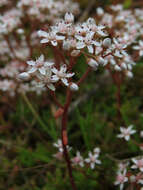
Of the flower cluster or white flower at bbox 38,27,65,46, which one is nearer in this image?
white flower at bbox 38,27,65,46

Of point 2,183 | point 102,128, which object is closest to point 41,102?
point 102,128

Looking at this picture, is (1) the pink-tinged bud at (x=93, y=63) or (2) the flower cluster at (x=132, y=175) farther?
(2) the flower cluster at (x=132, y=175)

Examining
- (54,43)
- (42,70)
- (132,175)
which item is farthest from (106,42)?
(132,175)

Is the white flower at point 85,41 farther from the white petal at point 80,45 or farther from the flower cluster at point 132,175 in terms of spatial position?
the flower cluster at point 132,175

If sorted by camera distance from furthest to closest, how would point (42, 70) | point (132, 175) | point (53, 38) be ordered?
point (132, 175) → point (53, 38) → point (42, 70)

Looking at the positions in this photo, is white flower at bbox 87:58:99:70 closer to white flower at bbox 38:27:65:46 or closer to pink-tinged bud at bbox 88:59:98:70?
pink-tinged bud at bbox 88:59:98:70

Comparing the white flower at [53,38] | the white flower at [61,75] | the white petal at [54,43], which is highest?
the white flower at [53,38]

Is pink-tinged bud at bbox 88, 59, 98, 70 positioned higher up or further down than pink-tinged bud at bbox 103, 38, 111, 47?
further down

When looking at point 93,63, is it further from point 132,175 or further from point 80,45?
point 132,175

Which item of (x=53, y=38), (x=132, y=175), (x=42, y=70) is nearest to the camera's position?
(x=42, y=70)

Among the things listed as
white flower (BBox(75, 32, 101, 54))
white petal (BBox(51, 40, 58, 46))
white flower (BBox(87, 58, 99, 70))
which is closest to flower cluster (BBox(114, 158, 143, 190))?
white flower (BBox(87, 58, 99, 70))

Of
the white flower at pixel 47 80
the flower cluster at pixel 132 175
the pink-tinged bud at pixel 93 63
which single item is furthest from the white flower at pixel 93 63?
the flower cluster at pixel 132 175
